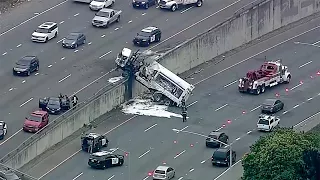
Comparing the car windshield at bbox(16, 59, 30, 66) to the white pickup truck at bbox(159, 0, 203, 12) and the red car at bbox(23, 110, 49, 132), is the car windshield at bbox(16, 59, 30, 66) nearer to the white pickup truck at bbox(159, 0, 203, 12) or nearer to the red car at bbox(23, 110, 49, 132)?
the red car at bbox(23, 110, 49, 132)

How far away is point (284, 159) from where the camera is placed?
13962 centimetres

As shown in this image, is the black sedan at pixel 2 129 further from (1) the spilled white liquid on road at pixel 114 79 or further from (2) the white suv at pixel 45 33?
(2) the white suv at pixel 45 33

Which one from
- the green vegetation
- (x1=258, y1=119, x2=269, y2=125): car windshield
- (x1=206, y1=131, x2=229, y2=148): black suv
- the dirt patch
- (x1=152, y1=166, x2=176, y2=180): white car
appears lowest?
(x1=258, y1=119, x2=269, y2=125): car windshield

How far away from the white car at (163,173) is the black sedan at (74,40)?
3009cm

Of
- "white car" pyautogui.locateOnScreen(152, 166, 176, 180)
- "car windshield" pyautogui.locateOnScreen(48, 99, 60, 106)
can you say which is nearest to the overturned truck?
"car windshield" pyautogui.locateOnScreen(48, 99, 60, 106)

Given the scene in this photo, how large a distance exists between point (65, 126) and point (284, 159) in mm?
25084

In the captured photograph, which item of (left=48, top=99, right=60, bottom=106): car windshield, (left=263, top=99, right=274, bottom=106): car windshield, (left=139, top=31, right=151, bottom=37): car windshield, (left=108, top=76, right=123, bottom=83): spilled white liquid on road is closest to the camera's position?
(left=48, top=99, right=60, bottom=106): car windshield

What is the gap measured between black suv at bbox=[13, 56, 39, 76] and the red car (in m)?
11.4

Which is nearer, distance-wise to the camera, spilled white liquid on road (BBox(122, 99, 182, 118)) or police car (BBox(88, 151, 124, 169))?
police car (BBox(88, 151, 124, 169))

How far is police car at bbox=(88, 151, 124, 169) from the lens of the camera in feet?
490

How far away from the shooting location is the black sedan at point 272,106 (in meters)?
162

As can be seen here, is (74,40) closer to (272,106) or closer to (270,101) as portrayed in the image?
(270,101)

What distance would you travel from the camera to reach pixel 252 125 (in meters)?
160

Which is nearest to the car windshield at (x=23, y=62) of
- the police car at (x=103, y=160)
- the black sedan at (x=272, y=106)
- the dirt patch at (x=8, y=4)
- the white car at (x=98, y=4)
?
the dirt patch at (x=8, y=4)
